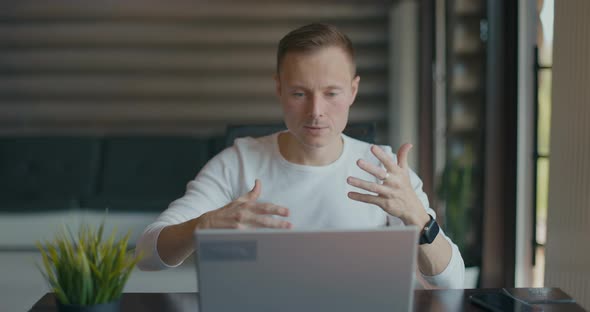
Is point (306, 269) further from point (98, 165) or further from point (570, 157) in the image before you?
point (98, 165)

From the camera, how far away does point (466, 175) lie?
347 cm

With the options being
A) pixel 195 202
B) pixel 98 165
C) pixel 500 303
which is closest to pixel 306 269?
pixel 500 303

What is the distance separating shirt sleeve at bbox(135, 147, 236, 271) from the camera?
1.54 m

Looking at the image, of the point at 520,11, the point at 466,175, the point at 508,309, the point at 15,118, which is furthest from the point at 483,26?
the point at 15,118

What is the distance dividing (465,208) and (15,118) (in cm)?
357

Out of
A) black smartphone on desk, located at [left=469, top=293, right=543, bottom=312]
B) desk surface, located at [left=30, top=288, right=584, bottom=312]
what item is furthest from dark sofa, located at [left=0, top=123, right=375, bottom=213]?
black smartphone on desk, located at [left=469, top=293, right=543, bottom=312]

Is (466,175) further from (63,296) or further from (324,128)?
(63,296)

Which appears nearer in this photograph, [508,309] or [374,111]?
[508,309]

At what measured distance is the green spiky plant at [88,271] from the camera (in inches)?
42.2

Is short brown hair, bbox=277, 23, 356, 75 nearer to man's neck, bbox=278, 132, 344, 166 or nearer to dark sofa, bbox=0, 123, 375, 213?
man's neck, bbox=278, 132, 344, 166

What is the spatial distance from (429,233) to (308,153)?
1.59 ft

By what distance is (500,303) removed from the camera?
130 centimetres

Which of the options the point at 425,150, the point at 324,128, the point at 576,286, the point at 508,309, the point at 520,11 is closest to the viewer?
the point at 508,309

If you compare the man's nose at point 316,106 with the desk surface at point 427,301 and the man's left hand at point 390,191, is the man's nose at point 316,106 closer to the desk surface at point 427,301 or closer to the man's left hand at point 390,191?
the man's left hand at point 390,191
